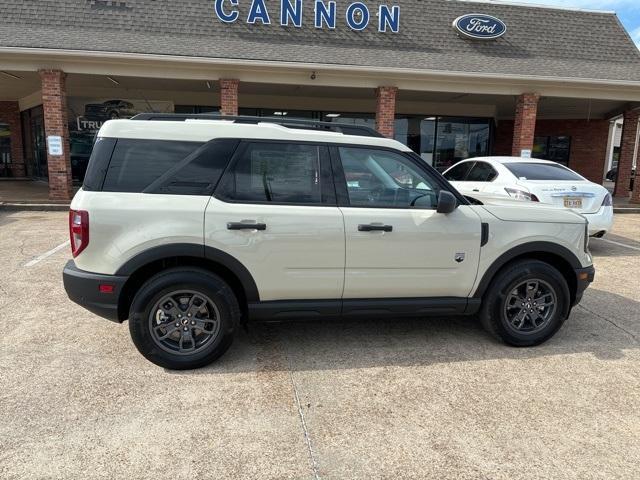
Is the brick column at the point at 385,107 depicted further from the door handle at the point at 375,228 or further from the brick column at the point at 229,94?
the door handle at the point at 375,228

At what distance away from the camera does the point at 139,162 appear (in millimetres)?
3598

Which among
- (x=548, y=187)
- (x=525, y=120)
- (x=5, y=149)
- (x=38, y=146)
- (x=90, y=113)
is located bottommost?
(x=548, y=187)

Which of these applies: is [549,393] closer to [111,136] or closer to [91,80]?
[111,136]

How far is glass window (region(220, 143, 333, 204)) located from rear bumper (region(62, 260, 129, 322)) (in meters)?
1.03

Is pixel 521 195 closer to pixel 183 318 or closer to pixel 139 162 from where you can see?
pixel 183 318

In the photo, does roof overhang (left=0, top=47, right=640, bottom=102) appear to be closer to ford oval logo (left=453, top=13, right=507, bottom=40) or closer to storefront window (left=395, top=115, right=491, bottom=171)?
ford oval logo (left=453, top=13, right=507, bottom=40)

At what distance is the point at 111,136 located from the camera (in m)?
3.57

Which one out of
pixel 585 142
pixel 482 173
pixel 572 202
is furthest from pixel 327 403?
pixel 585 142

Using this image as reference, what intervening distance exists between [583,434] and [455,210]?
1.83m

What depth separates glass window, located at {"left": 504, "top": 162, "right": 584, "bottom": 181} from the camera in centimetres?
793

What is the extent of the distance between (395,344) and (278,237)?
149 cm

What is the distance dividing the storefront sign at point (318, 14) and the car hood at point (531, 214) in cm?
1092

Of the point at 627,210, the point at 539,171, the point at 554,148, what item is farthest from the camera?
the point at 554,148

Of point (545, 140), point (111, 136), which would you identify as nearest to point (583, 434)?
point (111, 136)
